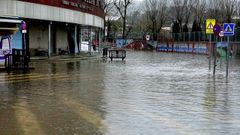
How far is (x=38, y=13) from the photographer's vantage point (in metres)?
35.9

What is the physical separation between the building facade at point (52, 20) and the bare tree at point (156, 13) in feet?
168

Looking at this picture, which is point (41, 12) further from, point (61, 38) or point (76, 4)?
point (61, 38)

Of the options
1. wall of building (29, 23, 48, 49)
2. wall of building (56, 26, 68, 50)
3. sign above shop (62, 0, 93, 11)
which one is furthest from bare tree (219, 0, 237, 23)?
wall of building (29, 23, 48, 49)

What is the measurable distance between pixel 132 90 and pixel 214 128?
22.0 ft

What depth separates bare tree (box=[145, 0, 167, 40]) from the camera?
10425 cm

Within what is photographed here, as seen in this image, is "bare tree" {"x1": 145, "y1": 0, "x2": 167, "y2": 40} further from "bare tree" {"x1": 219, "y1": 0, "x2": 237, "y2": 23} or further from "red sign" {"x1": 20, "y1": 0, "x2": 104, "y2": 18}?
"red sign" {"x1": 20, "y1": 0, "x2": 104, "y2": 18}

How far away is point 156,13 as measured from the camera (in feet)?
346

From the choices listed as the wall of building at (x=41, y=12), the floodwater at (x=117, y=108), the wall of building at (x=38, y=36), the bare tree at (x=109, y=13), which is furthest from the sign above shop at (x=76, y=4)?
the bare tree at (x=109, y=13)

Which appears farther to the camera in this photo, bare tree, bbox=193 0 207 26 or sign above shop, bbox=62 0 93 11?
bare tree, bbox=193 0 207 26

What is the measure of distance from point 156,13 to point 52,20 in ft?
228

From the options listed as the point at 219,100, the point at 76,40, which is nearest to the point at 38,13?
the point at 76,40

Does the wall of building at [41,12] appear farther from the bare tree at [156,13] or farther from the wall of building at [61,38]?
the bare tree at [156,13]

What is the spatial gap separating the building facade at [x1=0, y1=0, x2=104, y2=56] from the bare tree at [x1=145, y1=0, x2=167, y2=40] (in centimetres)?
5106

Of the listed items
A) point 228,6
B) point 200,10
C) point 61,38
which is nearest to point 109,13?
point 200,10
